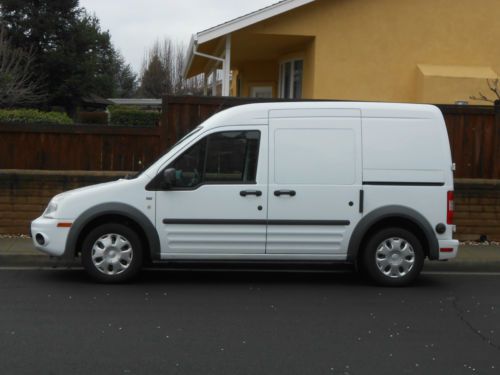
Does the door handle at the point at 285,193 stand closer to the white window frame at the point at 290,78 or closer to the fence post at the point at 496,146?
the fence post at the point at 496,146

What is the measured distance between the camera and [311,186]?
320 inches

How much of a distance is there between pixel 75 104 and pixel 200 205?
33.0 metres

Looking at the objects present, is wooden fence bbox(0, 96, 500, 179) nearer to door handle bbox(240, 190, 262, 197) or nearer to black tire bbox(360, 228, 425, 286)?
door handle bbox(240, 190, 262, 197)

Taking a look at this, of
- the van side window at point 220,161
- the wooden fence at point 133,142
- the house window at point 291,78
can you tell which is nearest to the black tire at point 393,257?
the van side window at point 220,161

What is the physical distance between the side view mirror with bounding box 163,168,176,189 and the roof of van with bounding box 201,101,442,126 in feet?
2.55

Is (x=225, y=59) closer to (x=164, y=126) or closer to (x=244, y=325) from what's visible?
(x=164, y=126)

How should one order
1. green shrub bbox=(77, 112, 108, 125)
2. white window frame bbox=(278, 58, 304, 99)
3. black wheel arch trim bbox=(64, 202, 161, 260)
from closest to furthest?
black wheel arch trim bbox=(64, 202, 161, 260) → white window frame bbox=(278, 58, 304, 99) → green shrub bbox=(77, 112, 108, 125)

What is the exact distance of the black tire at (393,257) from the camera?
8188 mm

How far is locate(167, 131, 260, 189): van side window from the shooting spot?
26.6 ft

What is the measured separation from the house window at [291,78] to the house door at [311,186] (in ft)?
28.1

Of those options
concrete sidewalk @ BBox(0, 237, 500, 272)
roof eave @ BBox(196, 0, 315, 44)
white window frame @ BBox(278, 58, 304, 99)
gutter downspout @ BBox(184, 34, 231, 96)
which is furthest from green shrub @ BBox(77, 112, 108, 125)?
concrete sidewalk @ BBox(0, 237, 500, 272)

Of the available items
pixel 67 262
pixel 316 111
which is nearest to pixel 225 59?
pixel 67 262

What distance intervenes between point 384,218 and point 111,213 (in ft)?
10.6

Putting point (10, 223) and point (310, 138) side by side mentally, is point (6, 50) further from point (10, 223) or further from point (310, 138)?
point (310, 138)
